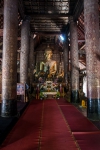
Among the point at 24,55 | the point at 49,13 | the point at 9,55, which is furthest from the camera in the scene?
the point at 49,13

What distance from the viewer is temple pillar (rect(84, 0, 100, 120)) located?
20.9 feet

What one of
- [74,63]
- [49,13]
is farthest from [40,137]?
[49,13]

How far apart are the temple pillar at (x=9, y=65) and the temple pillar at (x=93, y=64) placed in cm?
347

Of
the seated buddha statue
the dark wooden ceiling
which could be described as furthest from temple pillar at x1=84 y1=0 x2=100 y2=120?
the seated buddha statue

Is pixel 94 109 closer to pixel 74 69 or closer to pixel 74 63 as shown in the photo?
pixel 74 69

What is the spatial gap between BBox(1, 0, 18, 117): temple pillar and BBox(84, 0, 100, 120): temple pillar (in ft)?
11.4

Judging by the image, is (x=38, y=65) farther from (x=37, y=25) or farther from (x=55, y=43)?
(x=37, y=25)

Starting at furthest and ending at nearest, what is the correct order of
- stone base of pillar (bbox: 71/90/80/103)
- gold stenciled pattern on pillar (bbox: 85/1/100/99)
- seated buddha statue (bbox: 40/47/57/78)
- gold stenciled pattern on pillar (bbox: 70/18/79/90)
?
1. seated buddha statue (bbox: 40/47/57/78)
2. gold stenciled pattern on pillar (bbox: 70/18/79/90)
3. stone base of pillar (bbox: 71/90/80/103)
4. gold stenciled pattern on pillar (bbox: 85/1/100/99)

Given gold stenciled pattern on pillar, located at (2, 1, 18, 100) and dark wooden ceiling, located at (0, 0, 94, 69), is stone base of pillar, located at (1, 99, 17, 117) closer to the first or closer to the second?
gold stenciled pattern on pillar, located at (2, 1, 18, 100)

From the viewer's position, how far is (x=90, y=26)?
6.72 m

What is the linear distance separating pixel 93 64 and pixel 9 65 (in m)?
3.81

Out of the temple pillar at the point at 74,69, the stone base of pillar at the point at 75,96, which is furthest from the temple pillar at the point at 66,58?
the stone base of pillar at the point at 75,96

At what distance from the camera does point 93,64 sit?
648 cm

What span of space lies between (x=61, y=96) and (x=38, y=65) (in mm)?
8307
